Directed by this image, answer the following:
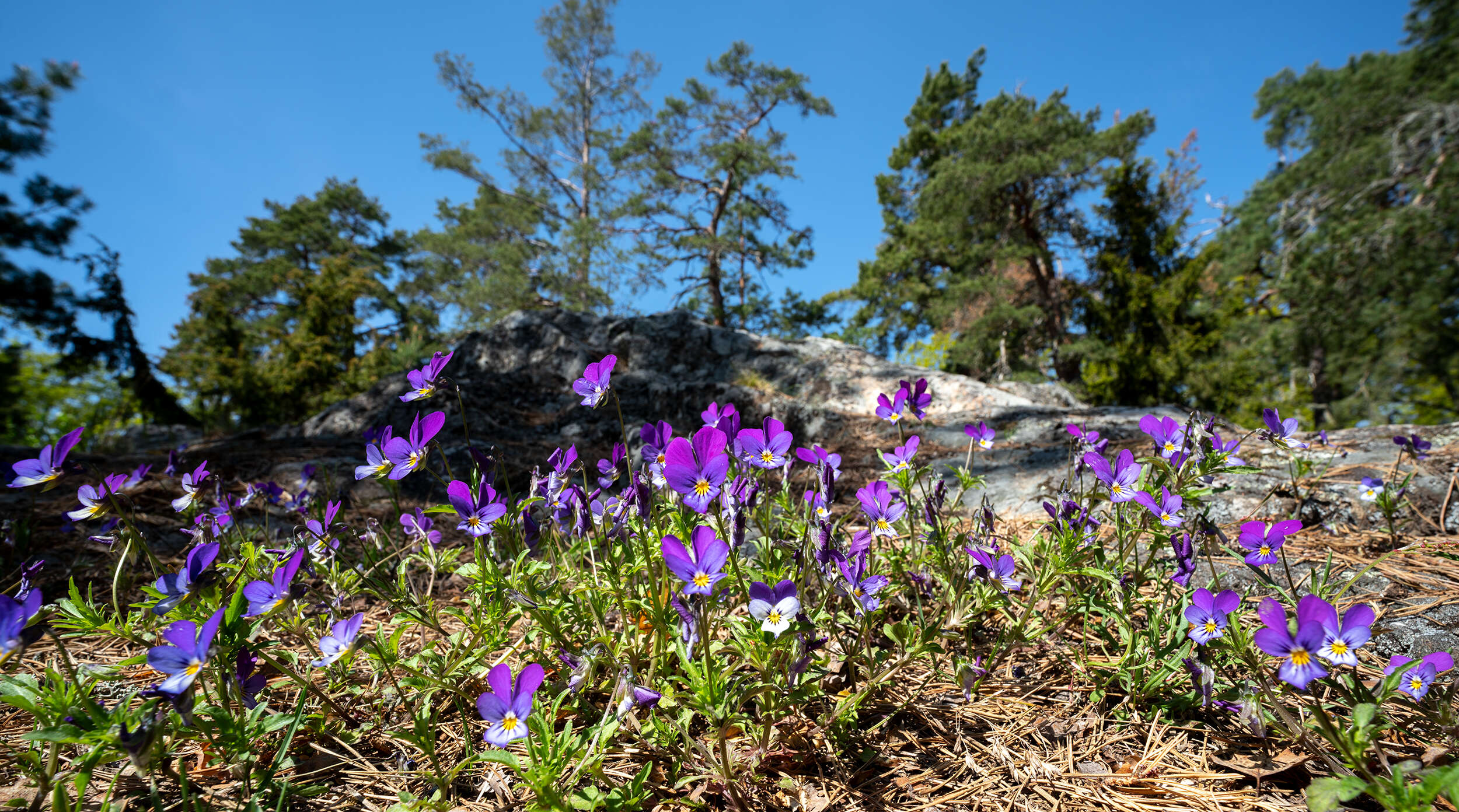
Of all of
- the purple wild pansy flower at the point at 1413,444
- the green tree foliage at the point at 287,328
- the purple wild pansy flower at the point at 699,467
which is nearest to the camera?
the purple wild pansy flower at the point at 699,467

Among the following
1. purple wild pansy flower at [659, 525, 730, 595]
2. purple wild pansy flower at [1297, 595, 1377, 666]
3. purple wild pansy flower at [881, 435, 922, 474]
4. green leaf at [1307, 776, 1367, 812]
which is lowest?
green leaf at [1307, 776, 1367, 812]

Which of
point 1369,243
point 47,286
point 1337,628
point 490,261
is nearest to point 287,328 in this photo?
point 490,261

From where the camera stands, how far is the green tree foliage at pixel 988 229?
14453 millimetres

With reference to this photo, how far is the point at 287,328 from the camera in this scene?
806 inches

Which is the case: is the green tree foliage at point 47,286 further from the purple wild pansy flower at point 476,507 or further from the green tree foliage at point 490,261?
the purple wild pansy flower at point 476,507

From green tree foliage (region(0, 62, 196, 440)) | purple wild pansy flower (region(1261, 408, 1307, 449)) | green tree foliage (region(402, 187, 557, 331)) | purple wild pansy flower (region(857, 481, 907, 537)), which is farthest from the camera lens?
green tree foliage (region(402, 187, 557, 331))

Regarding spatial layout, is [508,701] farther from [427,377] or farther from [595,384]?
[427,377]

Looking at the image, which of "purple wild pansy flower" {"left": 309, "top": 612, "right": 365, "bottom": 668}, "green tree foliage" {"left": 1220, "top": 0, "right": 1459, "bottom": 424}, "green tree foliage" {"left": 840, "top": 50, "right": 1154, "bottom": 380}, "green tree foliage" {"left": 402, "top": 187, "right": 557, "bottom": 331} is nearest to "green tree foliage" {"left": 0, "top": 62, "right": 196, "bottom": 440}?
"green tree foliage" {"left": 402, "top": 187, "right": 557, "bottom": 331}

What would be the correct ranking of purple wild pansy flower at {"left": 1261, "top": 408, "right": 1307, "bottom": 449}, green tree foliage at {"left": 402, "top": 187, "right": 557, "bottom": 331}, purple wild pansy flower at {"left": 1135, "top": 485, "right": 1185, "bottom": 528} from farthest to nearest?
1. green tree foliage at {"left": 402, "top": 187, "right": 557, "bottom": 331}
2. purple wild pansy flower at {"left": 1261, "top": 408, "right": 1307, "bottom": 449}
3. purple wild pansy flower at {"left": 1135, "top": 485, "right": 1185, "bottom": 528}

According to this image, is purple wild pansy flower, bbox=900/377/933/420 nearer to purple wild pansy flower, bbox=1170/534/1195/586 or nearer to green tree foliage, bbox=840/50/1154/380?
purple wild pansy flower, bbox=1170/534/1195/586

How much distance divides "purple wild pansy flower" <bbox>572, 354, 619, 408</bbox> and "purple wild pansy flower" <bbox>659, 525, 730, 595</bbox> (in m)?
0.51

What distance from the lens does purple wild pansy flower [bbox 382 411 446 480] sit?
1.46 m

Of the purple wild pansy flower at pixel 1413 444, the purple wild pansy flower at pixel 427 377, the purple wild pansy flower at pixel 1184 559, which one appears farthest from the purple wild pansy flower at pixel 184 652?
the purple wild pansy flower at pixel 1413 444

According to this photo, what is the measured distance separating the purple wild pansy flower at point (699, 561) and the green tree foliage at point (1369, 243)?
651 inches
